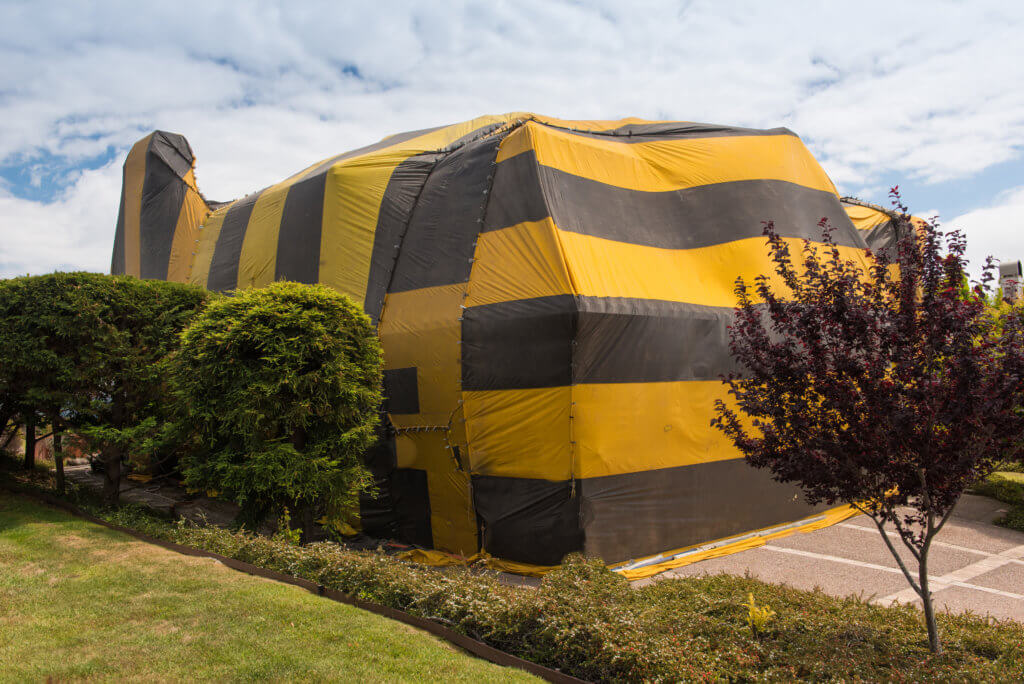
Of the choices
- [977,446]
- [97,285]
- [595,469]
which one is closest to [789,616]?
[977,446]

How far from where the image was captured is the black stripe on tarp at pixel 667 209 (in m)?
9.51

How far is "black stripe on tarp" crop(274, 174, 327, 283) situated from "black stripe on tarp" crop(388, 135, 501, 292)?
2.44 m

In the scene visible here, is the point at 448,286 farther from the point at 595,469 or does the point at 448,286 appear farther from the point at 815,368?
the point at 815,368

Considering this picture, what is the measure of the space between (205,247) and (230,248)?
1588mm

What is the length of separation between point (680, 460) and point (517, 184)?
4714 mm

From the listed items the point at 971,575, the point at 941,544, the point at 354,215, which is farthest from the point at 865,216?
the point at 354,215

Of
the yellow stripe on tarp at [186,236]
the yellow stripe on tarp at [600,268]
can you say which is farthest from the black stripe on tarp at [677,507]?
the yellow stripe on tarp at [186,236]

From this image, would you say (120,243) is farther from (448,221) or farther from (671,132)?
(671,132)

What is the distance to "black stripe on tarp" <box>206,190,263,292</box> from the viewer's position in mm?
14781

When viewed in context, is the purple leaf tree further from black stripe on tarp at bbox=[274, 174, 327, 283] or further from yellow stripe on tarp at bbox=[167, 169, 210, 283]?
yellow stripe on tarp at bbox=[167, 169, 210, 283]

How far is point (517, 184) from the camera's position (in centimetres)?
966

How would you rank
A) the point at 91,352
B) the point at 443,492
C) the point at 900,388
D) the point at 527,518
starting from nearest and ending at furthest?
the point at 900,388 < the point at 527,518 < the point at 91,352 < the point at 443,492

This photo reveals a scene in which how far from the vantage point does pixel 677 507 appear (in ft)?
30.8

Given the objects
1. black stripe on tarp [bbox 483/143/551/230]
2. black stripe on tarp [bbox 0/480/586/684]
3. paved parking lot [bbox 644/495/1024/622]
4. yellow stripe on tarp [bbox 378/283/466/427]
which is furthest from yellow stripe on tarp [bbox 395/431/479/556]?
black stripe on tarp [bbox 483/143/551/230]
